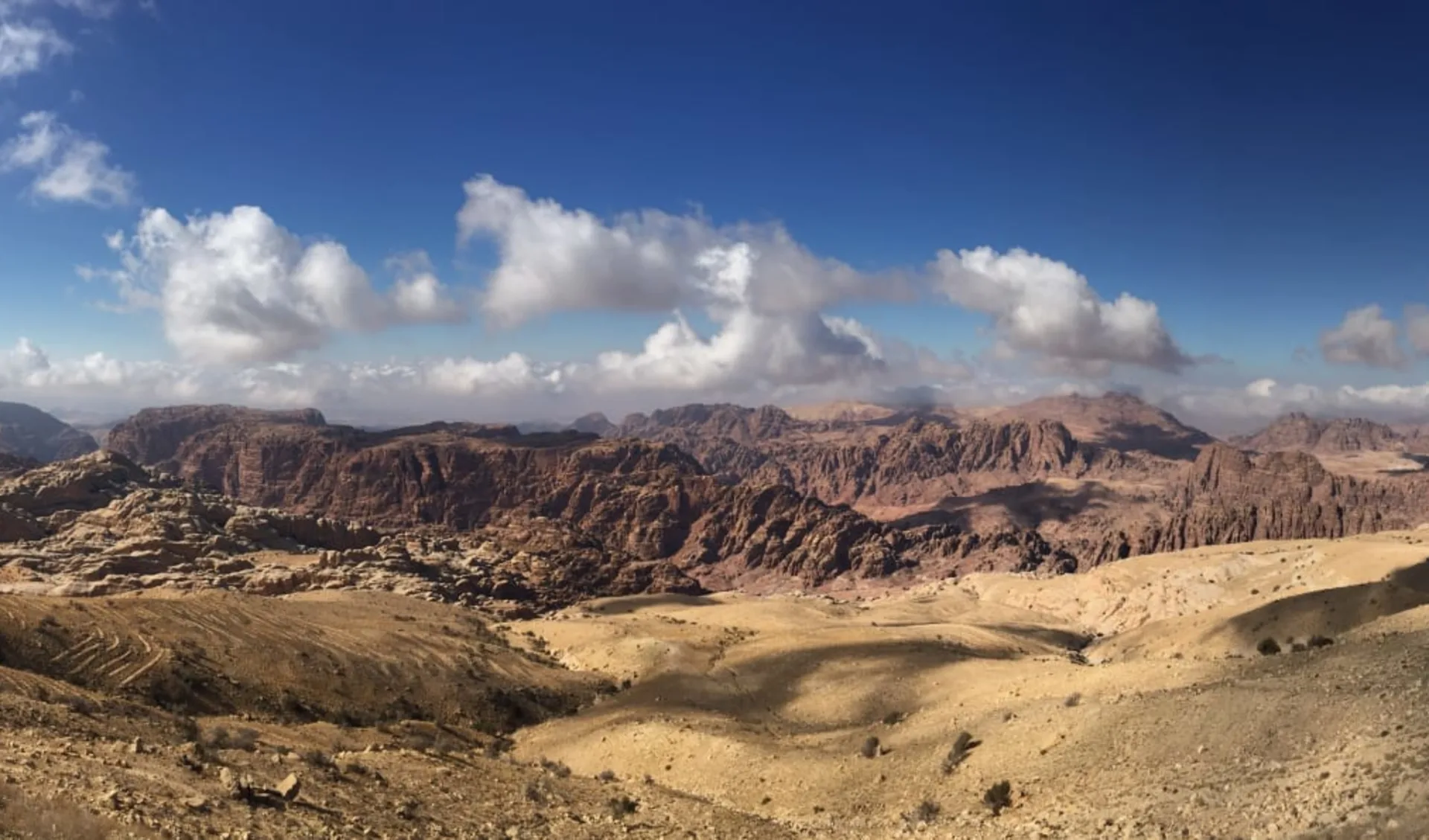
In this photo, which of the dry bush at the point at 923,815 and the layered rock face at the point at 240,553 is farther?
the layered rock face at the point at 240,553

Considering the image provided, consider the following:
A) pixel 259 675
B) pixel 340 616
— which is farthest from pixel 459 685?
pixel 340 616

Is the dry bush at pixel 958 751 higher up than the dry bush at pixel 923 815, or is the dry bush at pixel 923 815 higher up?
the dry bush at pixel 958 751

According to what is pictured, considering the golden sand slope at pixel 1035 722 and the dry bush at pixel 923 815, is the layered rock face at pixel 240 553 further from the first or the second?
the dry bush at pixel 923 815

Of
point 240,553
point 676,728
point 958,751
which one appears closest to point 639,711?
point 676,728

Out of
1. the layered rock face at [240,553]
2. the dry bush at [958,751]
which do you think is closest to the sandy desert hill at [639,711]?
the dry bush at [958,751]

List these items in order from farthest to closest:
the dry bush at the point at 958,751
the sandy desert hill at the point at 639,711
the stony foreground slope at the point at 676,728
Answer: the dry bush at the point at 958,751 → the sandy desert hill at the point at 639,711 → the stony foreground slope at the point at 676,728

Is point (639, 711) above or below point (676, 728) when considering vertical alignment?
below

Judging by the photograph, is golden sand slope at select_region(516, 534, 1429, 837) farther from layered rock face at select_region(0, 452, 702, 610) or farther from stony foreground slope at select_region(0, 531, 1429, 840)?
layered rock face at select_region(0, 452, 702, 610)

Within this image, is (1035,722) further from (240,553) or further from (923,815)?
(240,553)
